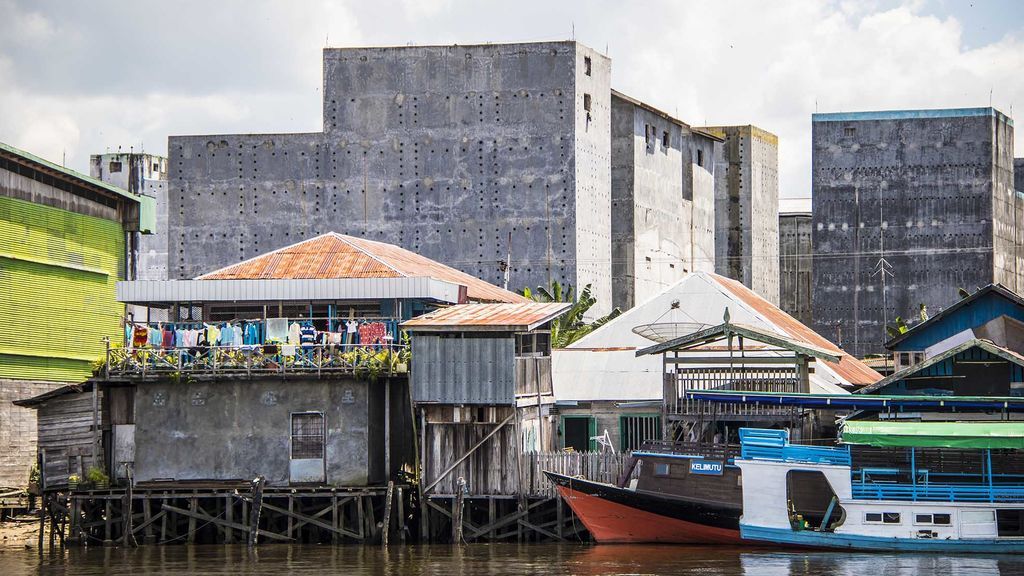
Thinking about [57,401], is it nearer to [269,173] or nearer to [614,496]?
[614,496]

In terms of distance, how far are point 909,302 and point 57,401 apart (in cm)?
5583

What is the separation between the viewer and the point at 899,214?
94.1m

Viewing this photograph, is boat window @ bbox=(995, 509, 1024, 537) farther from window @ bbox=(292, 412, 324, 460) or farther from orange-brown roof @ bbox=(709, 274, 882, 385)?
window @ bbox=(292, 412, 324, 460)

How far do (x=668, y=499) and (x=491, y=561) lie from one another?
5077 mm

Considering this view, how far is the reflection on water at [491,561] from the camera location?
3972 centimetres

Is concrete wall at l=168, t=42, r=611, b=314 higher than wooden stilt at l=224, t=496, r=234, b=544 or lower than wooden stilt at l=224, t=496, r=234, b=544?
higher

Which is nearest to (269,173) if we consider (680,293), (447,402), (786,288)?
(680,293)

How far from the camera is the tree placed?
6406cm

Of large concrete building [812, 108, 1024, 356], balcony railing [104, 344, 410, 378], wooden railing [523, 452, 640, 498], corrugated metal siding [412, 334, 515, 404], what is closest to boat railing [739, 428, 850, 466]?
wooden railing [523, 452, 640, 498]

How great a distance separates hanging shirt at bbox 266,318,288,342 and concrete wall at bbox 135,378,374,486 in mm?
1327

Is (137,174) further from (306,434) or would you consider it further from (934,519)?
(934,519)

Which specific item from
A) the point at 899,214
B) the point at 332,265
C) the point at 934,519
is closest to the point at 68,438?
the point at 332,265

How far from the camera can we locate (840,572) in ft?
128

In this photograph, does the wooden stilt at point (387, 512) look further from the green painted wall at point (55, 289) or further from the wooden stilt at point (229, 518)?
the green painted wall at point (55, 289)
